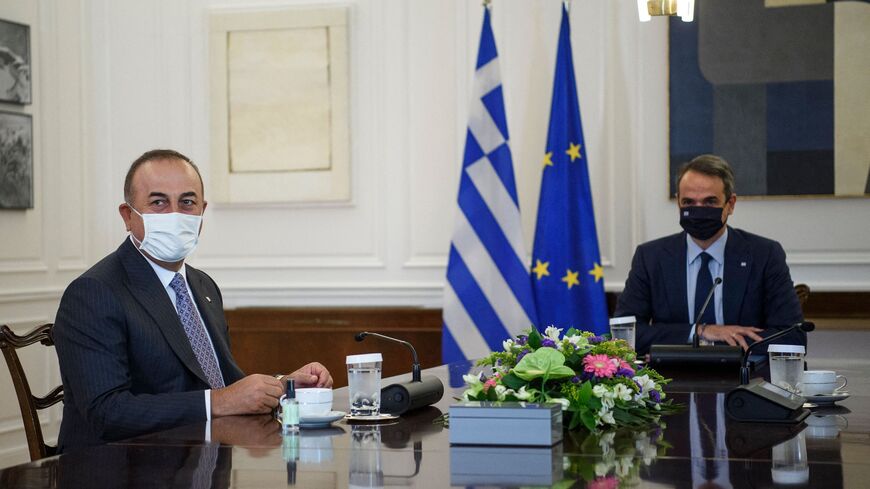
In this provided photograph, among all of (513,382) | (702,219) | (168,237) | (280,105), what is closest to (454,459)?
(513,382)

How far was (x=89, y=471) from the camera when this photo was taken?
1.92m

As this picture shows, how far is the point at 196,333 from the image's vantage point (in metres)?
3.07

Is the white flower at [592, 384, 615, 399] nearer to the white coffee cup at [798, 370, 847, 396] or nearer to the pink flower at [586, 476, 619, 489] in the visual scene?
the pink flower at [586, 476, 619, 489]

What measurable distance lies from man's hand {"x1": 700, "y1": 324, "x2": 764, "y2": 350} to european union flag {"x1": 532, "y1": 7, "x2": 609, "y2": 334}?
142 cm

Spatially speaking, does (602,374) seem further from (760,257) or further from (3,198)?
(3,198)

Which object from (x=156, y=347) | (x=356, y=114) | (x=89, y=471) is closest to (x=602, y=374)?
(x=89, y=471)

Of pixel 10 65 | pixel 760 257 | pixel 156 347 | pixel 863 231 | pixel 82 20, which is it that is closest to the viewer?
pixel 156 347

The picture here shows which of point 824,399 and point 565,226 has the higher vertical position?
point 565,226

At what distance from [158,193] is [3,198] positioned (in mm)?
2857

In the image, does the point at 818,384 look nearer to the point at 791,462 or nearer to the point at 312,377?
the point at 791,462

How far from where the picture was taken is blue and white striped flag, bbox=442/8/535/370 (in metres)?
5.46

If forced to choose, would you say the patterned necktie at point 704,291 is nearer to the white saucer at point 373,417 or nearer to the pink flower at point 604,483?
the white saucer at point 373,417

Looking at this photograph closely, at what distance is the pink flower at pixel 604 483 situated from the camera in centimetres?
172

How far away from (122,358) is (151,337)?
125 mm
